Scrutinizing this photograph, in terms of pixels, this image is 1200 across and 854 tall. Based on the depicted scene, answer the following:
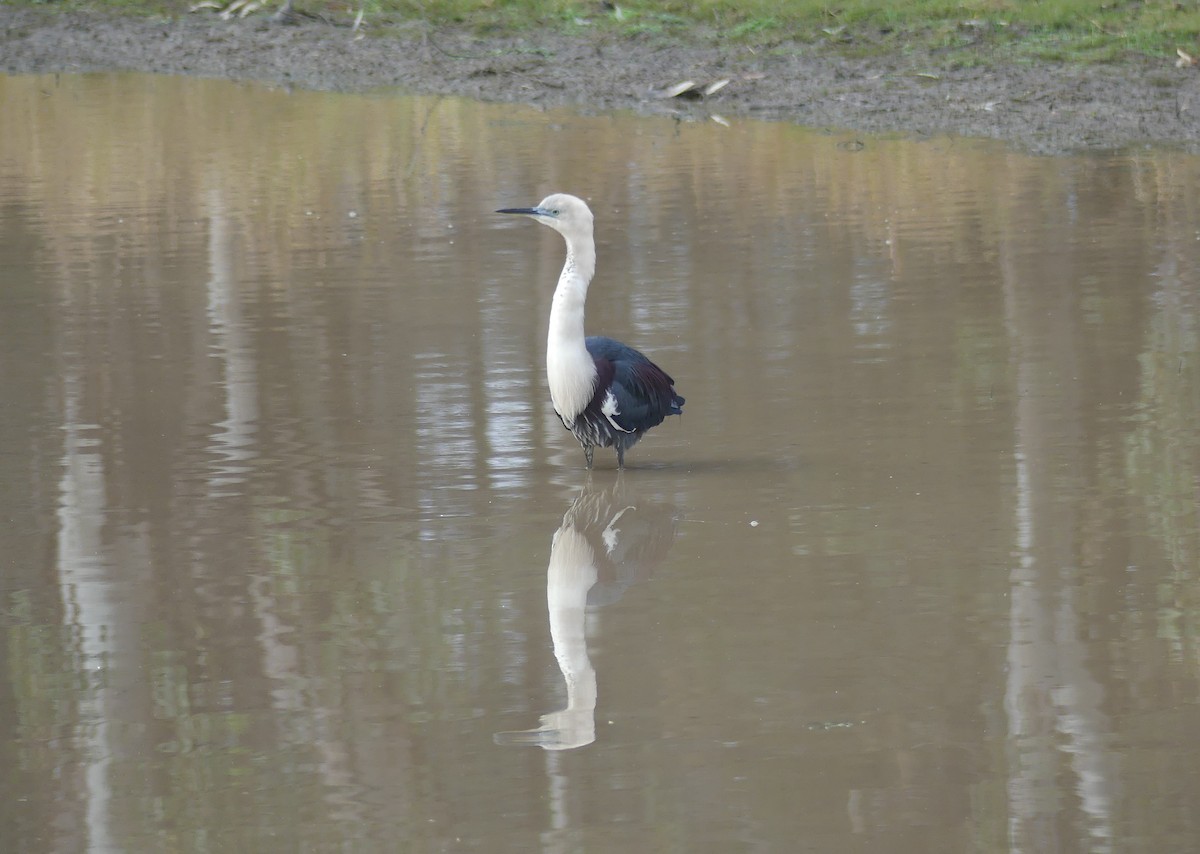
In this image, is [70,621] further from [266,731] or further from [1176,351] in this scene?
[1176,351]

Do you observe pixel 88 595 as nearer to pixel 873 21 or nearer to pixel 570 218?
pixel 570 218

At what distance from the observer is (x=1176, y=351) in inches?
382

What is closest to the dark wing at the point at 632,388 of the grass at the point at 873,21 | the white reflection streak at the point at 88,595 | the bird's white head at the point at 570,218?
the bird's white head at the point at 570,218

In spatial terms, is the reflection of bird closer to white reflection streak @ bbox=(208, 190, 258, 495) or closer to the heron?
the heron

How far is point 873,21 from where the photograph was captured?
74.6 ft

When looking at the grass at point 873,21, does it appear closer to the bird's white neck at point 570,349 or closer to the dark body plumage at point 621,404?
the dark body plumage at point 621,404

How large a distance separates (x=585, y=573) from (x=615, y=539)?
46cm

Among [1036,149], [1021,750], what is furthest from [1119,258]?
[1021,750]

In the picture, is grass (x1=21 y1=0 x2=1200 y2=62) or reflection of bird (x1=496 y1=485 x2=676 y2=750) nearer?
reflection of bird (x1=496 y1=485 x2=676 y2=750)

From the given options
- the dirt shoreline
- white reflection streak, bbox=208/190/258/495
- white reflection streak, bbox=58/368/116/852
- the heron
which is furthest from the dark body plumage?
the dirt shoreline

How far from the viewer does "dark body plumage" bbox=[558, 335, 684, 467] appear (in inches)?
315

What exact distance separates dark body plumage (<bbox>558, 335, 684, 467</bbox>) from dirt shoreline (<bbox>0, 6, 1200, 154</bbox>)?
9.73 meters

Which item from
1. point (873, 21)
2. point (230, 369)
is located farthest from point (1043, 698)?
point (873, 21)

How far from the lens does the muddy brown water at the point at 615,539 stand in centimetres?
501
